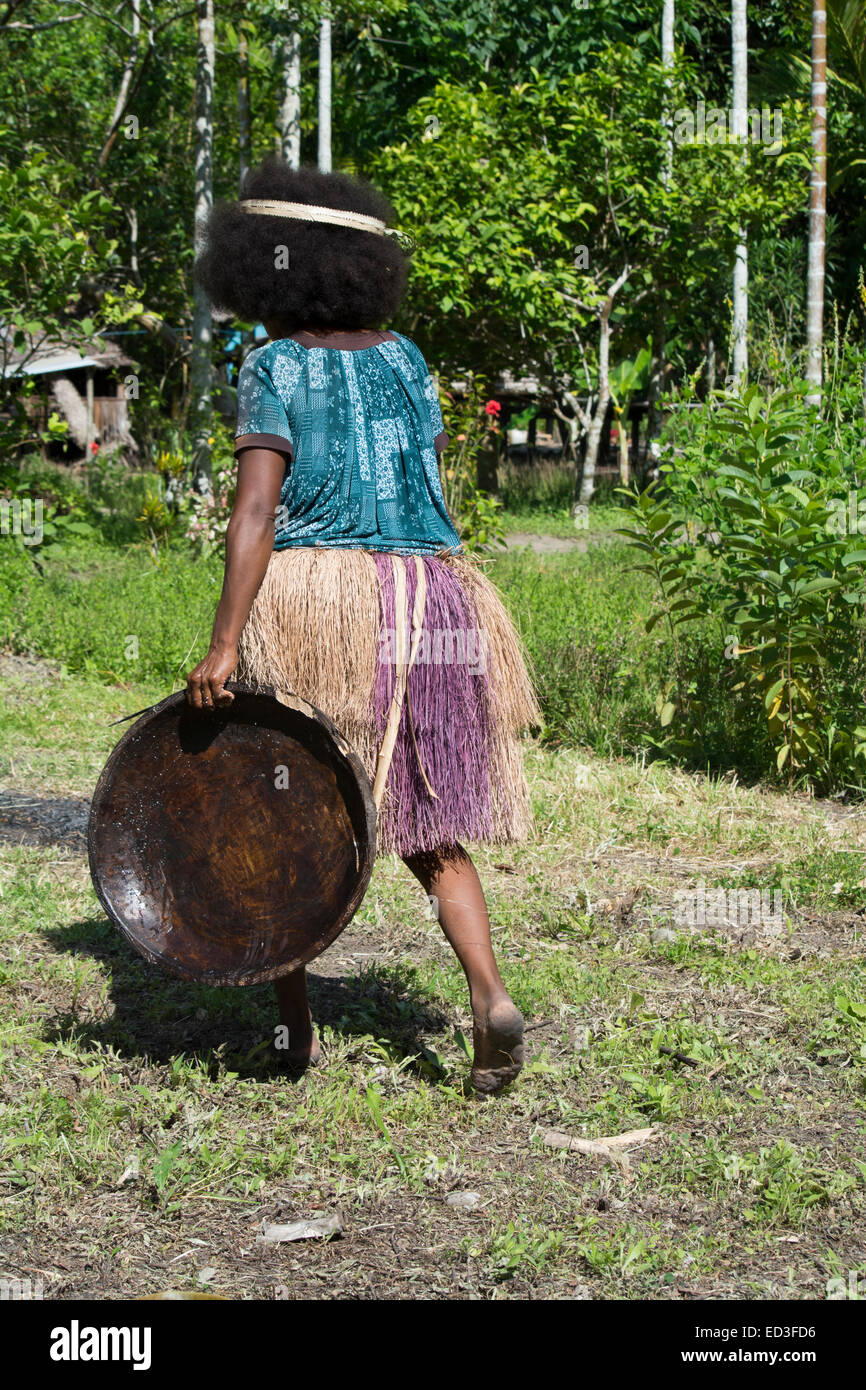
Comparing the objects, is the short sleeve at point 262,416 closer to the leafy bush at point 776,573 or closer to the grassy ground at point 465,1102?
the grassy ground at point 465,1102

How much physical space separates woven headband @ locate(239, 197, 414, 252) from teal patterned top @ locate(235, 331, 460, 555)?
246 mm

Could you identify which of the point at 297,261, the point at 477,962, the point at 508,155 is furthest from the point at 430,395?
the point at 508,155

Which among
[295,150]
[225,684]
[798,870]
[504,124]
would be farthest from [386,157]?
[225,684]

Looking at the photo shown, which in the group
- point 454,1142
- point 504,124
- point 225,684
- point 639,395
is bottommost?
point 454,1142

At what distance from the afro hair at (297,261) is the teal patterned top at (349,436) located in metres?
0.07

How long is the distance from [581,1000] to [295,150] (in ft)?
36.3

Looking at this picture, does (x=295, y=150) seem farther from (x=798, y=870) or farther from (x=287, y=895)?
(x=287, y=895)

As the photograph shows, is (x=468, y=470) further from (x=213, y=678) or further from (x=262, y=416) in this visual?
(x=213, y=678)

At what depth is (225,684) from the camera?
2.82 metres

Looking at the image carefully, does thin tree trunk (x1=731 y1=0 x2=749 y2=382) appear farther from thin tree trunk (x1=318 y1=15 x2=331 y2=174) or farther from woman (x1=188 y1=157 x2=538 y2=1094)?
woman (x1=188 y1=157 x2=538 y2=1094)

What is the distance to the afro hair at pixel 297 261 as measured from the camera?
2891 mm

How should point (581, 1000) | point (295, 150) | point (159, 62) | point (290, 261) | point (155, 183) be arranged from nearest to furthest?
point (290, 261), point (581, 1000), point (295, 150), point (159, 62), point (155, 183)

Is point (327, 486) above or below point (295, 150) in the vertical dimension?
below

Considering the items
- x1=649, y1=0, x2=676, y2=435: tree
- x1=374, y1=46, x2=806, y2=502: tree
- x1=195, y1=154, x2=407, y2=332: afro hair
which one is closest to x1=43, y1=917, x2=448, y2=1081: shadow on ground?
x1=195, y1=154, x2=407, y2=332: afro hair
